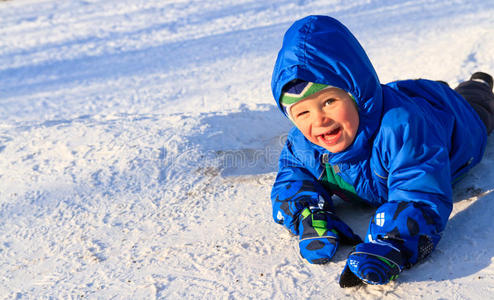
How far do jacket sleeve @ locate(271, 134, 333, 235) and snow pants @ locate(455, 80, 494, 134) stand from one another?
1.06m

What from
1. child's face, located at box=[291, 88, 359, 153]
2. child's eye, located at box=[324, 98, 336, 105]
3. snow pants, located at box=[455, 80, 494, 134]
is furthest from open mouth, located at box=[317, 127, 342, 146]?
snow pants, located at box=[455, 80, 494, 134]

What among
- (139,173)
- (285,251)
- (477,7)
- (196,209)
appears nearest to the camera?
(285,251)

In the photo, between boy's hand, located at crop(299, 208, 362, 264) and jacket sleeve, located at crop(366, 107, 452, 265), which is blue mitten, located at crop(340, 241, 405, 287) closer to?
jacket sleeve, located at crop(366, 107, 452, 265)

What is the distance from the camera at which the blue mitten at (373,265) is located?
5.25 ft

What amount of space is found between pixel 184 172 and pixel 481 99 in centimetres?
161

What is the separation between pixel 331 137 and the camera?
6.14ft

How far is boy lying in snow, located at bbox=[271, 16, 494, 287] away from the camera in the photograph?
5.62 ft

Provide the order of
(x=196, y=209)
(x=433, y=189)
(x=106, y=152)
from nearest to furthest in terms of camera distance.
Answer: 1. (x=433, y=189)
2. (x=196, y=209)
3. (x=106, y=152)

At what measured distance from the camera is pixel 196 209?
96.5 inches

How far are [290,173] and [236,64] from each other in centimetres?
320

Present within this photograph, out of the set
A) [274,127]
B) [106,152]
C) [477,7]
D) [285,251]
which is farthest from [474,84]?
[477,7]

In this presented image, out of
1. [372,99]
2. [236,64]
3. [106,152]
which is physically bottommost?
[236,64]

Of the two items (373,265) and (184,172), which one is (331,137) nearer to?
(373,265)

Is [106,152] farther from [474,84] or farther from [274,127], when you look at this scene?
[474,84]
